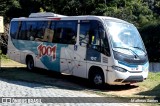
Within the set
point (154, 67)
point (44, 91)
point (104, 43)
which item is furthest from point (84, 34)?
point (154, 67)

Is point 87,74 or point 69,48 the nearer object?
point 87,74

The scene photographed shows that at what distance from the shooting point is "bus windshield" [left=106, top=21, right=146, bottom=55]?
45.6ft

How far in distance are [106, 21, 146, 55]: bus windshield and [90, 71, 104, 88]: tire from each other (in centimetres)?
131

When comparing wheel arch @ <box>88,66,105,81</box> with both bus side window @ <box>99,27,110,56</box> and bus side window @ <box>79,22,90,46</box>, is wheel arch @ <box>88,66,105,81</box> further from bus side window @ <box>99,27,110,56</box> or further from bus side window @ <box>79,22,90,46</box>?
bus side window @ <box>79,22,90,46</box>

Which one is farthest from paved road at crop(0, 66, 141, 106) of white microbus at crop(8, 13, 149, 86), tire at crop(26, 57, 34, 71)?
tire at crop(26, 57, 34, 71)

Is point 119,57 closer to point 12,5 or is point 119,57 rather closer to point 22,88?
point 22,88

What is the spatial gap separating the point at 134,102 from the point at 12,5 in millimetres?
25968

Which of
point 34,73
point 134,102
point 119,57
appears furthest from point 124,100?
point 34,73

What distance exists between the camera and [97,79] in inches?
567

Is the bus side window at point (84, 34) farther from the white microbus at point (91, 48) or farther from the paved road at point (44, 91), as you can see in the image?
the paved road at point (44, 91)

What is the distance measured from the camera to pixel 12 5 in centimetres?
3544

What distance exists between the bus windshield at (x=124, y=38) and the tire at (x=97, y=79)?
1.31 meters

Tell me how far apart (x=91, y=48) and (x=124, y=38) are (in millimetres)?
1359

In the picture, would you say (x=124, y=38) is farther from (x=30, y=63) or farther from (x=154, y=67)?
(x=154, y=67)
